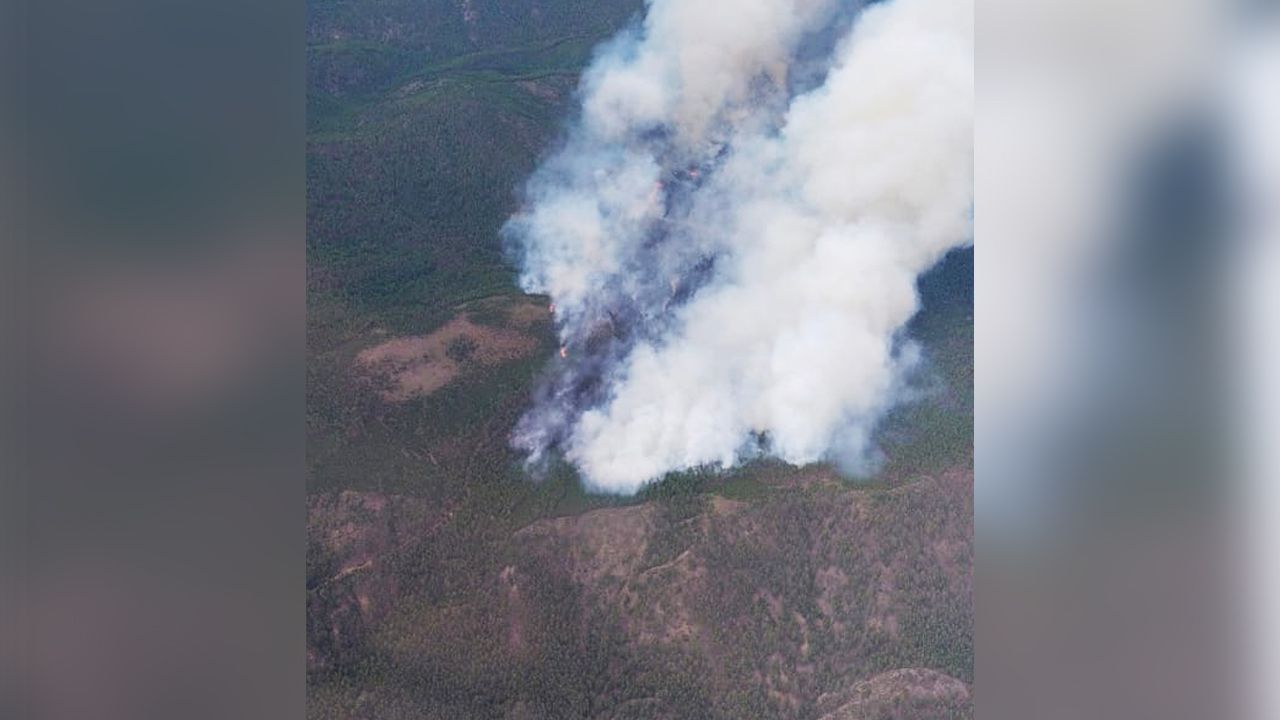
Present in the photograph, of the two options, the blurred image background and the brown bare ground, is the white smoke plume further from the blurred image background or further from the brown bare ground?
the blurred image background

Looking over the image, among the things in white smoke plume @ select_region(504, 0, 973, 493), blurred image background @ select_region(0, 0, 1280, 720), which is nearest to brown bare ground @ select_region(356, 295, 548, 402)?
white smoke plume @ select_region(504, 0, 973, 493)

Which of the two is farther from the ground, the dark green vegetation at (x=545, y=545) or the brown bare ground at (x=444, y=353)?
the brown bare ground at (x=444, y=353)
